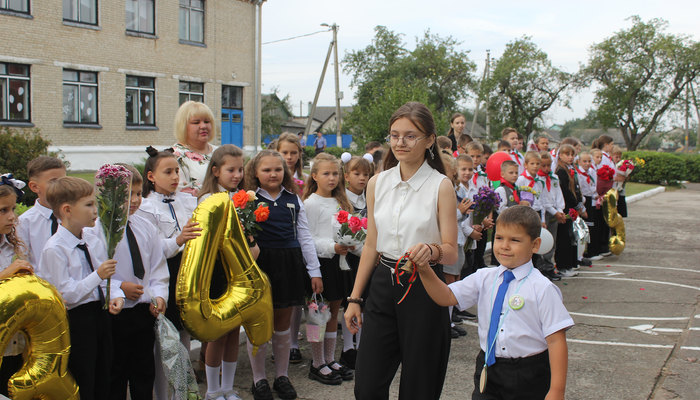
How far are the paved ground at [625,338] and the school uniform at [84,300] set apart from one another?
1224 millimetres

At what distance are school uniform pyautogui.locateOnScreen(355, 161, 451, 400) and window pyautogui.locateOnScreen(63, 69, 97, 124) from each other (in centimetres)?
2098

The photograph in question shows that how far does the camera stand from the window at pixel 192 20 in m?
23.5

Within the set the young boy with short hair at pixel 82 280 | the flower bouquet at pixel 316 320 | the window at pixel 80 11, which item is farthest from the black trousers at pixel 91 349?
the window at pixel 80 11

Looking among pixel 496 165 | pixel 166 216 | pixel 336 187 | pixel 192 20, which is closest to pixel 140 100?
pixel 192 20

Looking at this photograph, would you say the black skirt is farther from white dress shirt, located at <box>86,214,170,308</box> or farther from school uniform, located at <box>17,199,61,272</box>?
school uniform, located at <box>17,199,61,272</box>

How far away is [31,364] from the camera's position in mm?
2705

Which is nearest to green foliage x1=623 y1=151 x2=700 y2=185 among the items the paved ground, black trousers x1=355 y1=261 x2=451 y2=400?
the paved ground

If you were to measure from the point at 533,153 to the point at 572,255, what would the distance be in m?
1.96

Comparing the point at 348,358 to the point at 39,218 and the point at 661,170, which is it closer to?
the point at 39,218

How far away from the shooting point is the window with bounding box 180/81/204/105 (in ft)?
78.4

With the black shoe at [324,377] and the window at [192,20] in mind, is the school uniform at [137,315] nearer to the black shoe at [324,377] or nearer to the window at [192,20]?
the black shoe at [324,377]

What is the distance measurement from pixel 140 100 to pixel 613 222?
19.3 metres

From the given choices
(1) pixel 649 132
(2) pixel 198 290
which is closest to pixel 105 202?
(2) pixel 198 290

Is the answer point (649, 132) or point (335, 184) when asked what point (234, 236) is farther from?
point (649, 132)
